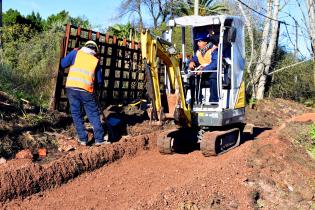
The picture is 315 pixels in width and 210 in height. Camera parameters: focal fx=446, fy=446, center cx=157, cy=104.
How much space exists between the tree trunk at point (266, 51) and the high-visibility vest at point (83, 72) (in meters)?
11.2

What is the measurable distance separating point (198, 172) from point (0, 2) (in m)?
8.40

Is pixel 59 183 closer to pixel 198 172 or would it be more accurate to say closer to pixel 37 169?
pixel 37 169

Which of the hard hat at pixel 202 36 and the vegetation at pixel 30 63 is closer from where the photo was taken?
the hard hat at pixel 202 36

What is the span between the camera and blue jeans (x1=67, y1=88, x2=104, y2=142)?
26.9 ft

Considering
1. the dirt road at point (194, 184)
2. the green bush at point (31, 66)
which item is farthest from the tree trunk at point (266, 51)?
the dirt road at point (194, 184)

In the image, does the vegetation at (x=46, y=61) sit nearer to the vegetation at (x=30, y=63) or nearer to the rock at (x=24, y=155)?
the vegetation at (x=30, y=63)

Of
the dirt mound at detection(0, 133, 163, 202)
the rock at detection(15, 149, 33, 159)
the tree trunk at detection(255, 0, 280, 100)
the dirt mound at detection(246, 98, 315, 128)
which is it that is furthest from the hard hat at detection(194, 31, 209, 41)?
the tree trunk at detection(255, 0, 280, 100)

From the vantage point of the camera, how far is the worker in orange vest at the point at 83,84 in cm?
816

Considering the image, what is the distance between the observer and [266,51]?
18.5 meters

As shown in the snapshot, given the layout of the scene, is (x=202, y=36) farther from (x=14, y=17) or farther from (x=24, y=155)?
(x=14, y=17)

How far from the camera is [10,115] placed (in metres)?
8.38

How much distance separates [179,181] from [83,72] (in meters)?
2.74

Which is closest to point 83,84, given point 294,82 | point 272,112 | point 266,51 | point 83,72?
point 83,72

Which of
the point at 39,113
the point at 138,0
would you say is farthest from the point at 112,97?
the point at 138,0
